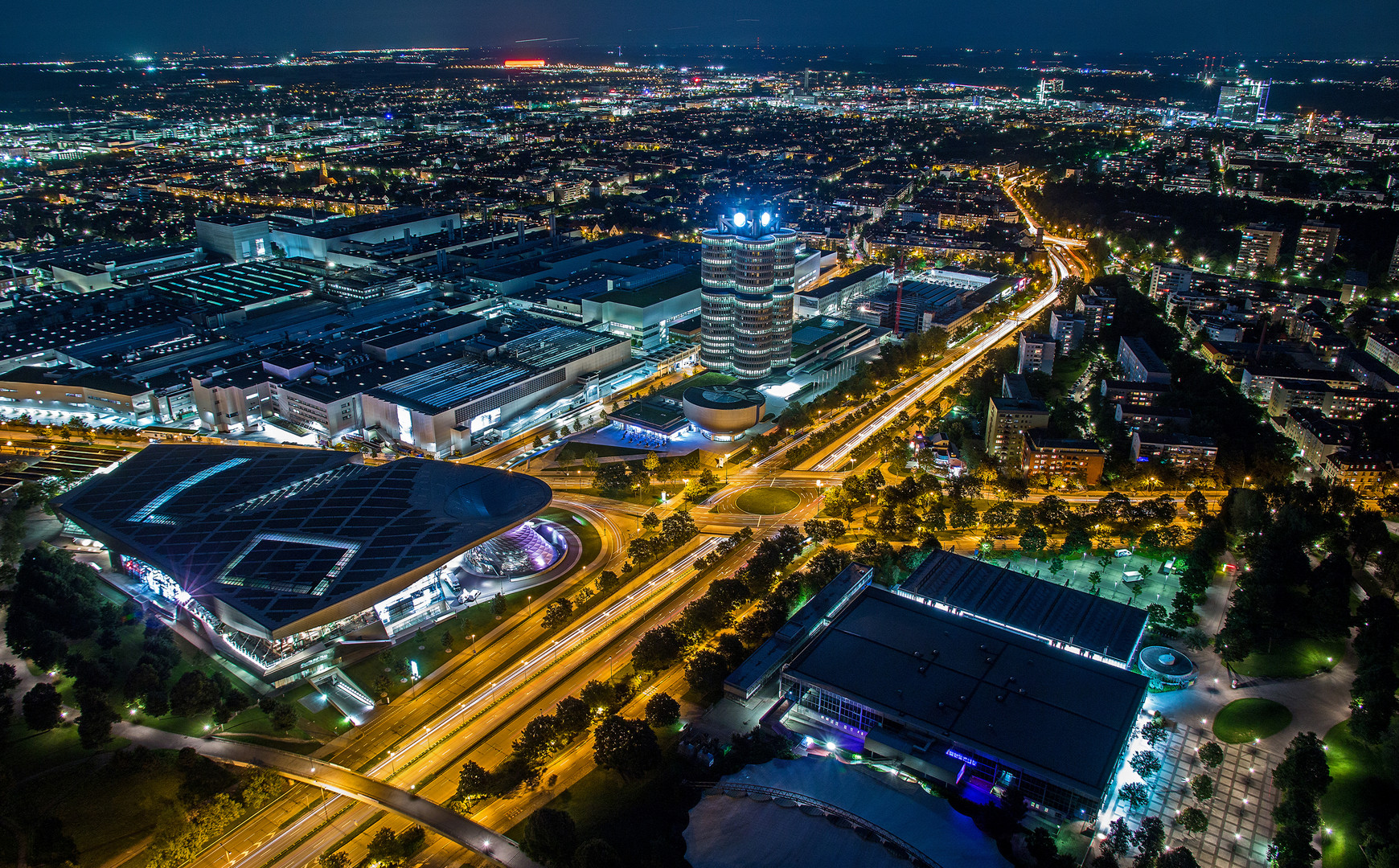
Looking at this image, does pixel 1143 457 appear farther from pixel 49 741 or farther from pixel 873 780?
pixel 49 741

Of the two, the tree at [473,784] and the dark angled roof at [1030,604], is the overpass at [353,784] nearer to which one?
the tree at [473,784]

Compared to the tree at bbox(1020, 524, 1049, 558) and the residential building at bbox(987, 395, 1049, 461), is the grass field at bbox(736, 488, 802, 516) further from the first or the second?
the residential building at bbox(987, 395, 1049, 461)

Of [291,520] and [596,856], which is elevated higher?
[291,520]

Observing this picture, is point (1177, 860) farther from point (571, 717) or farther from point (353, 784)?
point (353, 784)

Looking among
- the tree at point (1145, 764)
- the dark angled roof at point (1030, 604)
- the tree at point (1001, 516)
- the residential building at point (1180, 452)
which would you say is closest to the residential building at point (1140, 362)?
the residential building at point (1180, 452)

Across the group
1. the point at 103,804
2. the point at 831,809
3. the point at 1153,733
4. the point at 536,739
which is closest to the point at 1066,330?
the point at 1153,733

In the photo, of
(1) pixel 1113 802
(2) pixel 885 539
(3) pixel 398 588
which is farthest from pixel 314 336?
(1) pixel 1113 802

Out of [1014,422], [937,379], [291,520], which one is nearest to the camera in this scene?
[291,520]

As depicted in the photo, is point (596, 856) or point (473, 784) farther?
point (473, 784)
